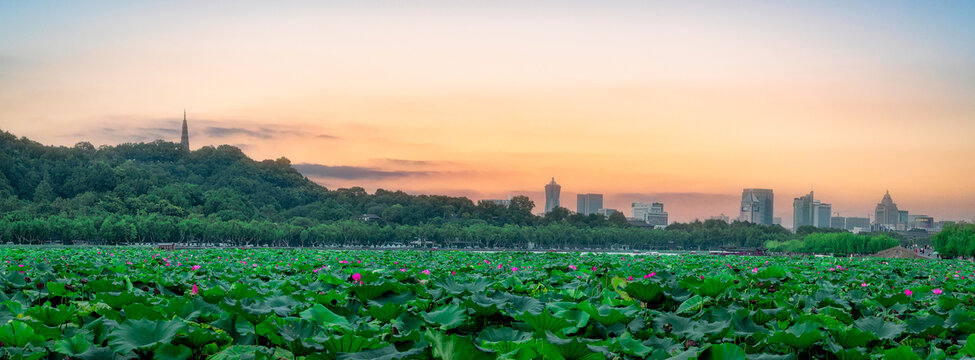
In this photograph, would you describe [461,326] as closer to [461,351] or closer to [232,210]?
[461,351]

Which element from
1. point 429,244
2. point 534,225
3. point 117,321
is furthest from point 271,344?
point 534,225

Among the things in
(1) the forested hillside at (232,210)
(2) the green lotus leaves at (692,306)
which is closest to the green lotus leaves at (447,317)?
(2) the green lotus leaves at (692,306)

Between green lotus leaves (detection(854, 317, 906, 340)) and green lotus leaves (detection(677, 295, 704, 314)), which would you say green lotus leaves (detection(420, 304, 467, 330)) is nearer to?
green lotus leaves (detection(677, 295, 704, 314))

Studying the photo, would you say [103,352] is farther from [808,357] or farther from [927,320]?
[927,320]

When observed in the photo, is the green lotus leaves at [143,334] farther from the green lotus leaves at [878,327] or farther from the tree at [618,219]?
the tree at [618,219]

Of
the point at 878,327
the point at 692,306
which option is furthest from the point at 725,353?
the point at 692,306

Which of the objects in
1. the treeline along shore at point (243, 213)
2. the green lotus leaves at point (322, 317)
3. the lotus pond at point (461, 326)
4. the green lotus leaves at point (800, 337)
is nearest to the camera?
the lotus pond at point (461, 326)

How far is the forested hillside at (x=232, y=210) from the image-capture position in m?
112

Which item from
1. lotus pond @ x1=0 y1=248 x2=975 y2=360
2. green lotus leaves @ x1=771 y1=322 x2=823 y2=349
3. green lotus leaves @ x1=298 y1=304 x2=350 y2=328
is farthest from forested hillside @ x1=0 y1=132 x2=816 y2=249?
green lotus leaves @ x1=771 y1=322 x2=823 y2=349

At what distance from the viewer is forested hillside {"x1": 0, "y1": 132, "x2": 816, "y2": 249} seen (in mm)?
111938

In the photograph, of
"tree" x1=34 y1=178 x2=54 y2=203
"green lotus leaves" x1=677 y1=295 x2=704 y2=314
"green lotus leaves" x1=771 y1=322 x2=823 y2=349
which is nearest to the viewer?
"green lotus leaves" x1=771 y1=322 x2=823 y2=349

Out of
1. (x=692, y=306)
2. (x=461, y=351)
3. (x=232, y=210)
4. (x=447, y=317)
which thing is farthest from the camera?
(x=232, y=210)

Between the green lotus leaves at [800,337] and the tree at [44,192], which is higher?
the green lotus leaves at [800,337]

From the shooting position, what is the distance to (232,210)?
134625 mm
